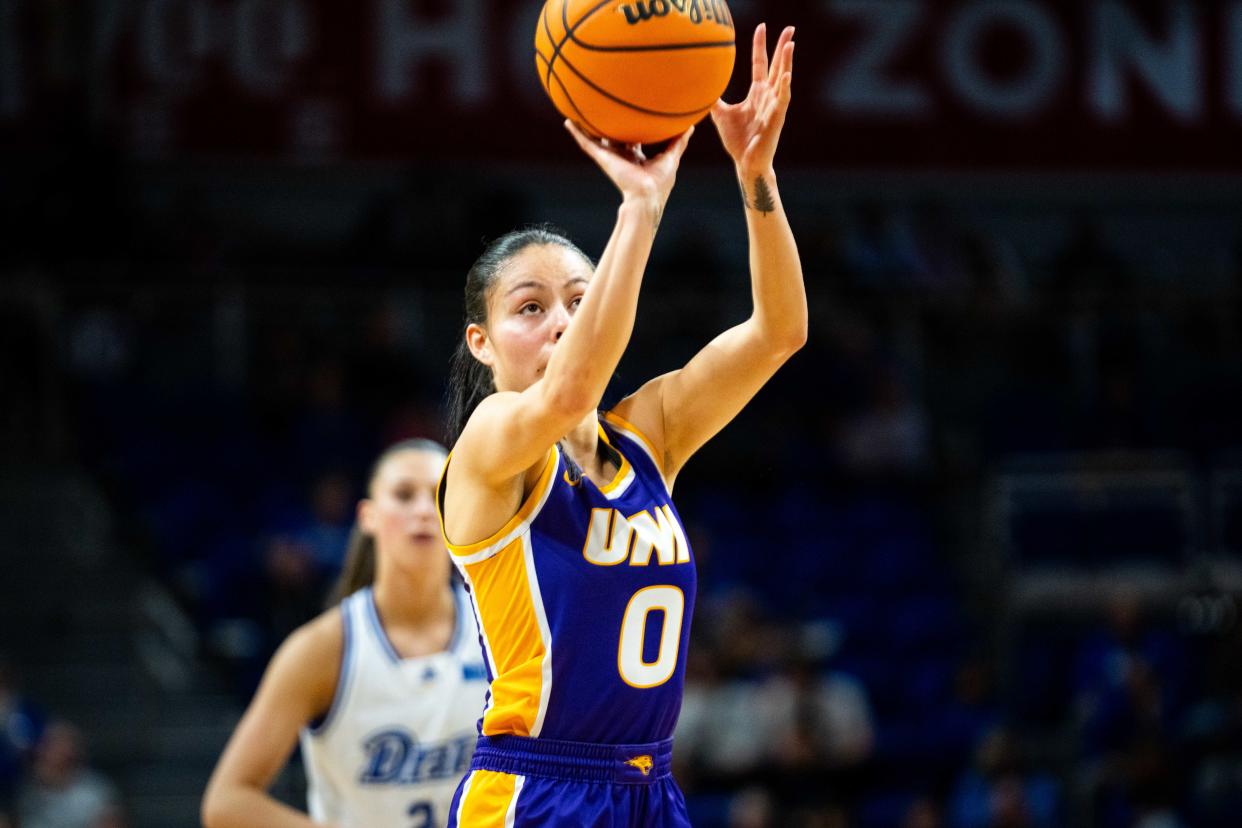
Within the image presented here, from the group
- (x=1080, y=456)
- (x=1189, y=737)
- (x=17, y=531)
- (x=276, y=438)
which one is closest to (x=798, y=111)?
(x=1080, y=456)

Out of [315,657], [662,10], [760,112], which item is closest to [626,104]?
[662,10]

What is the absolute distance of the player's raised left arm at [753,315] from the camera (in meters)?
3.18

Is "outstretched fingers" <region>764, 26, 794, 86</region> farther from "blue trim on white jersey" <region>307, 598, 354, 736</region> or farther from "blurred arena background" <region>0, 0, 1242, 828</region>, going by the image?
"blurred arena background" <region>0, 0, 1242, 828</region>

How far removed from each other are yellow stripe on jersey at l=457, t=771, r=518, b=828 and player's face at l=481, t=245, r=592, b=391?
0.73 meters

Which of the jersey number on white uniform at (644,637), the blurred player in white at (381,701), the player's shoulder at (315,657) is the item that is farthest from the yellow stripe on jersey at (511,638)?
the player's shoulder at (315,657)

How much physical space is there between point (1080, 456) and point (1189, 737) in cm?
259

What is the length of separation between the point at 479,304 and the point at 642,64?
582 millimetres

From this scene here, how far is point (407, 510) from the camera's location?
4.70 metres

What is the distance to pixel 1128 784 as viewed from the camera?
9195 mm

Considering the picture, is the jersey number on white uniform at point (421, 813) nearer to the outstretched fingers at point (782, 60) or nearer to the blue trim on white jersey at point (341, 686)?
the blue trim on white jersey at point (341, 686)

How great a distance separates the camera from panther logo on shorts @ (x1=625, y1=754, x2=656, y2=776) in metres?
3.04

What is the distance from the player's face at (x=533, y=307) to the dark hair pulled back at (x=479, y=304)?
0.12 feet

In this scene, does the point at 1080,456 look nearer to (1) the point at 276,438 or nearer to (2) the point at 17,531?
(1) the point at 276,438

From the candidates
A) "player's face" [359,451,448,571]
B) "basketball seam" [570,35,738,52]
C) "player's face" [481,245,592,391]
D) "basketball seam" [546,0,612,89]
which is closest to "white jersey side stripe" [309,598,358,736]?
"player's face" [359,451,448,571]
